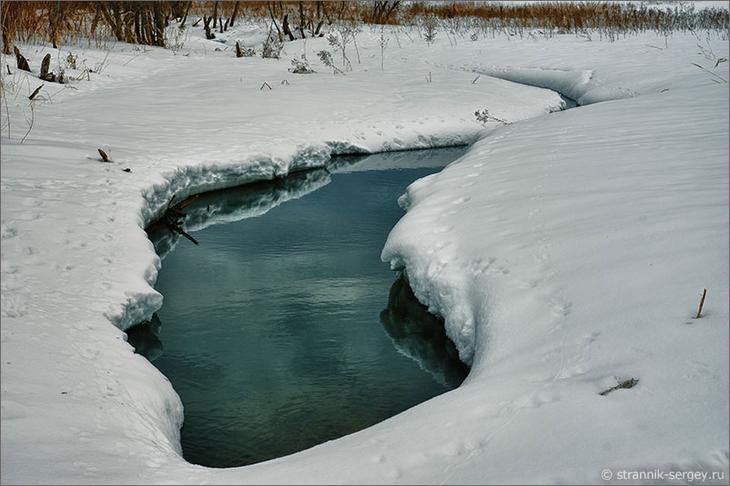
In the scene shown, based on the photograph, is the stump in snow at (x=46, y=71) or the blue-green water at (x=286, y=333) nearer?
the blue-green water at (x=286, y=333)

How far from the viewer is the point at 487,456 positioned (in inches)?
92.4

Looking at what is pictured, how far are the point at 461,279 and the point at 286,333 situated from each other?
1.16 meters

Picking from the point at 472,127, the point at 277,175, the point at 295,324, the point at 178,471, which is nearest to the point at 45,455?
the point at 178,471

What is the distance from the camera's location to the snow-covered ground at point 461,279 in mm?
2414

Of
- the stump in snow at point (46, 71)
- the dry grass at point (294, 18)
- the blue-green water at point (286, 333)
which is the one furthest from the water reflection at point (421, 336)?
the dry grass at point (294, 18)

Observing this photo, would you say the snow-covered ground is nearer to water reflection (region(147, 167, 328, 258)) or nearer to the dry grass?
water reflection (region(147, 167, 328, 258))

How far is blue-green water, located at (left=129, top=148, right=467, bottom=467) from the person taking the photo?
3.69 metres

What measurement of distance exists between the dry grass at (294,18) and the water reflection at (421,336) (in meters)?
7.55

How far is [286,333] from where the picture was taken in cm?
457

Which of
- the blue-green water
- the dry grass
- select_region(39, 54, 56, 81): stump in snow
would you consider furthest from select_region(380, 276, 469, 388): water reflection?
the dry grass

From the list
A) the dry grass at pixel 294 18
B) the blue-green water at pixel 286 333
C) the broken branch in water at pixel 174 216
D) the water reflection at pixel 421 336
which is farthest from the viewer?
the dry grass at pixel 294 18

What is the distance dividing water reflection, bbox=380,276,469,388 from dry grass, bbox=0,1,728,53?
24.8 feet

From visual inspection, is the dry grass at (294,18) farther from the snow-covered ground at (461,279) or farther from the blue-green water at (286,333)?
the blue-green water at (286,333)

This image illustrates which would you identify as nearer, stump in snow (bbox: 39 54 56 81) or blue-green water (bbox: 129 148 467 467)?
blue-green water (bbox: 129 148 467 467)
